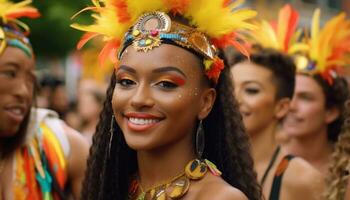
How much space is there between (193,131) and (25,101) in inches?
69.1

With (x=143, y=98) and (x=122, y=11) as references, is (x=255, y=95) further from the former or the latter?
(x=143, y=98)

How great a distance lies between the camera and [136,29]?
4.41 m

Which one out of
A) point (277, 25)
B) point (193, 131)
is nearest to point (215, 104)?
point (193, 131)

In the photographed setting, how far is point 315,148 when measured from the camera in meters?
8.17

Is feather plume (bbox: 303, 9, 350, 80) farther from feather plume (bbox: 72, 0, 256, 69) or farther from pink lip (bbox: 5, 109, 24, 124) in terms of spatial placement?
feather plume (bbox: 72, 0, 256, 69)

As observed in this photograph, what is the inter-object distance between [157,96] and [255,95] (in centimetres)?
293

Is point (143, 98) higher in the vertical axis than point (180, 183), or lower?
higher

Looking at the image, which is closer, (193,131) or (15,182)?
(193,131)

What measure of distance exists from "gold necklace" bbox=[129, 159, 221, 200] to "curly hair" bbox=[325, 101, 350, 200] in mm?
1027

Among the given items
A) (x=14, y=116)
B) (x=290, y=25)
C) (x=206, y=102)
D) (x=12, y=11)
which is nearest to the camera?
(x=206, y=102)

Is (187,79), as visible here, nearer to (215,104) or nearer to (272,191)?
(215,104)

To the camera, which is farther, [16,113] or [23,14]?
[23,14]

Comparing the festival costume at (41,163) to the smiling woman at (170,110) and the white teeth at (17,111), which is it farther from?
the smiling woman at (170,110)

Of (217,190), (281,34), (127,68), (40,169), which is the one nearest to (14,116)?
(40,169)
